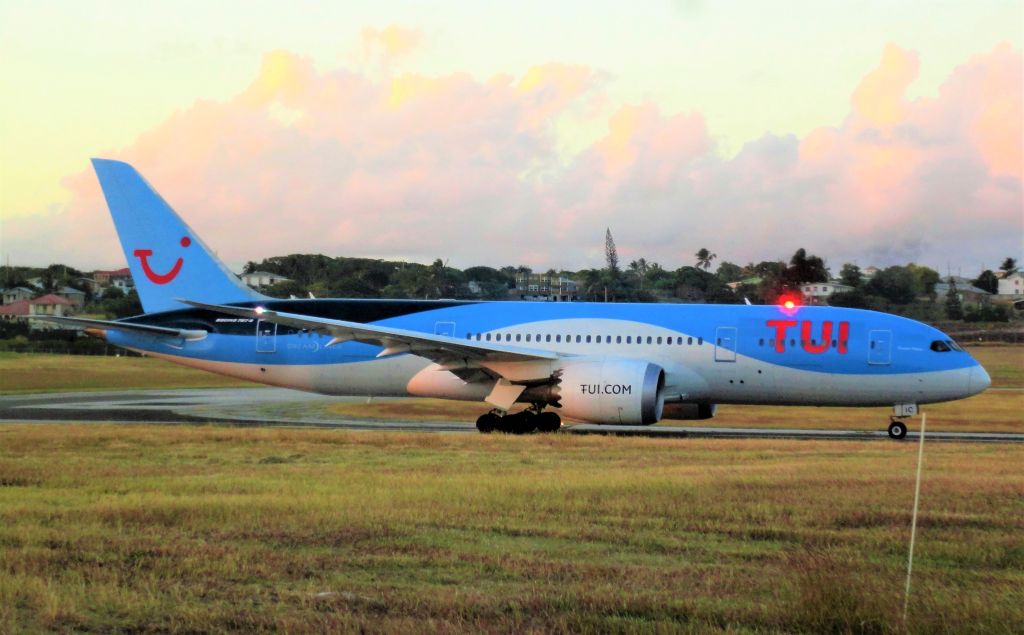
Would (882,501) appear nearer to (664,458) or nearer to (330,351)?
(664,458)

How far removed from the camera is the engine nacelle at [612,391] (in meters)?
23.4

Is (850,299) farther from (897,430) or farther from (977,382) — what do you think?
(897,430)

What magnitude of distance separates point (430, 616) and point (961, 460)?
13.3 meters

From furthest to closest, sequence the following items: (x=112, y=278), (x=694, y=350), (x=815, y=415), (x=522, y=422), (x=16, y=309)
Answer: (x=112, y=278) → (x=16, y=309) → (x=815, y=415) → (x=694, y=350) → (x=522, y=422)

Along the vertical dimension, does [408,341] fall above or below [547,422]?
above

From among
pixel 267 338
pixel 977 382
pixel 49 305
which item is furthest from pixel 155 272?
pixel 49 305

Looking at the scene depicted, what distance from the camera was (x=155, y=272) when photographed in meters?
29.6

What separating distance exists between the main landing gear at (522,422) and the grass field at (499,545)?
25.4 ft

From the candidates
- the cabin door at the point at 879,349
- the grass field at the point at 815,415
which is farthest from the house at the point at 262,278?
the cabin door at the point at 879,349

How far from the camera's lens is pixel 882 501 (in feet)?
40.8

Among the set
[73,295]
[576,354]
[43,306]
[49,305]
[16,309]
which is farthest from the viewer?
[73,295]

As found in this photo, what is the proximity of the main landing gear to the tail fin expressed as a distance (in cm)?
831

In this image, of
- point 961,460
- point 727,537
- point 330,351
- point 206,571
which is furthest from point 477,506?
point 330,351

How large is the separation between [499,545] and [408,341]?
1473 centimetres
